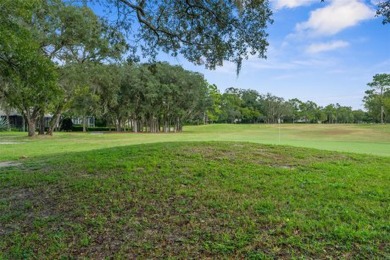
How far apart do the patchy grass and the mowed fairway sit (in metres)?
0.01

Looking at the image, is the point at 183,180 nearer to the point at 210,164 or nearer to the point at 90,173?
the point at 210,164

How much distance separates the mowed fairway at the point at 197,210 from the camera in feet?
11.6

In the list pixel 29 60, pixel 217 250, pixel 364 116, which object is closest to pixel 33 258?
pixel 217 250

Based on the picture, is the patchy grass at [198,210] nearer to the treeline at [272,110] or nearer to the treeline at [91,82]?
the treeline at [91,82]

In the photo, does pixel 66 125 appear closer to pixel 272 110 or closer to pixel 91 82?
pixel 91 82

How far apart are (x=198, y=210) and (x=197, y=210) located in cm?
1

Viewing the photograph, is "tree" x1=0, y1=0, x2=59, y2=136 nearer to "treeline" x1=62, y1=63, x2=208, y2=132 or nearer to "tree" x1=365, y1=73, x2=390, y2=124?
"treeline" x1=62, y1=63, x2=208, y2=132

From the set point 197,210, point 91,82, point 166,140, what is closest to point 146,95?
point 91,82

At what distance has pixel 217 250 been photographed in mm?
3428

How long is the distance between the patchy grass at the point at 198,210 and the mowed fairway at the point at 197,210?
1 cm

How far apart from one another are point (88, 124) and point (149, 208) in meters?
57.4

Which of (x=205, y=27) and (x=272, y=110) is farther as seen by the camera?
(x=272, y=110)

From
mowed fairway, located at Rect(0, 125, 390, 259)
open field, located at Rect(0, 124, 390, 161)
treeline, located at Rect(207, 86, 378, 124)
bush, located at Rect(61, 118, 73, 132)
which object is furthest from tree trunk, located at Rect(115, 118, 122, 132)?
mowed fairway, located at Rect(0, 125, 390, 259)

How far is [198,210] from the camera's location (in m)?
4.46
